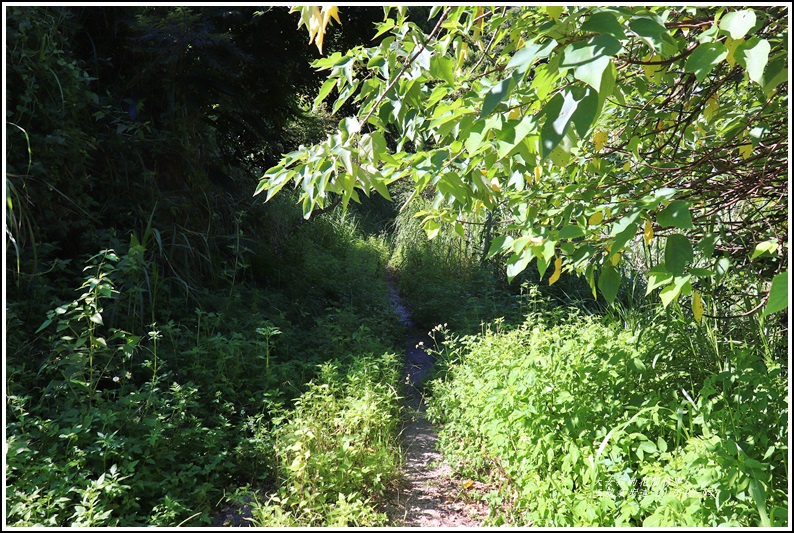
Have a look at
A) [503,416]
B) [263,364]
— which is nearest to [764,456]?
[503,416]

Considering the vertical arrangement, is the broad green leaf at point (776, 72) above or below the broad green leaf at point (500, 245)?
above

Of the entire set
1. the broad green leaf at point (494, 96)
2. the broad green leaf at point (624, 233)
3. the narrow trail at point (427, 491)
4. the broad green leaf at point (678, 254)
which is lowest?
the narrow trail at point (427, 491)

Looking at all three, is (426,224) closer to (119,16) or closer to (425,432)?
(425,432)

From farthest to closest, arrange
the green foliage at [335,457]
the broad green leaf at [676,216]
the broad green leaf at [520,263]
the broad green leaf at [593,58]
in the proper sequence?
the green foliage at [335,457], the broad green leaf at [520,263], the broad green leaf at [676,216], the broad green leaf at [593,58]

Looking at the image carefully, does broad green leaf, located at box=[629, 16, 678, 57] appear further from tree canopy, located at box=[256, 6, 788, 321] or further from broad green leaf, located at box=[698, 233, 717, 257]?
broad green leaf, located at box=[698, 233, 717, 257]

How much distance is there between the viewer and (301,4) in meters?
1.61

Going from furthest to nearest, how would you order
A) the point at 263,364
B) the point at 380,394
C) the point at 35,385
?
the point at 263,364 < the point at 380,394 < the point at 35,385

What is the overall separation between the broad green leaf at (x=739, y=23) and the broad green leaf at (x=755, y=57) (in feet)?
0.20

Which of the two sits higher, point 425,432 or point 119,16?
point 119,16

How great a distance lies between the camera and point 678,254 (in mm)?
1534

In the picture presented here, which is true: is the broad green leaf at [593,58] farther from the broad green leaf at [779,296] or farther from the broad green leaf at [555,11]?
the broad green leaf at [779,296]

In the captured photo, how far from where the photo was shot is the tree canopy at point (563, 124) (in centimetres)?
123

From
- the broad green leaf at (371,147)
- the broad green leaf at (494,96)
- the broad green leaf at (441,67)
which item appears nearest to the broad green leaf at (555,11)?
the broad green leaf at (441,67)

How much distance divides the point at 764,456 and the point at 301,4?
7.38 ft
